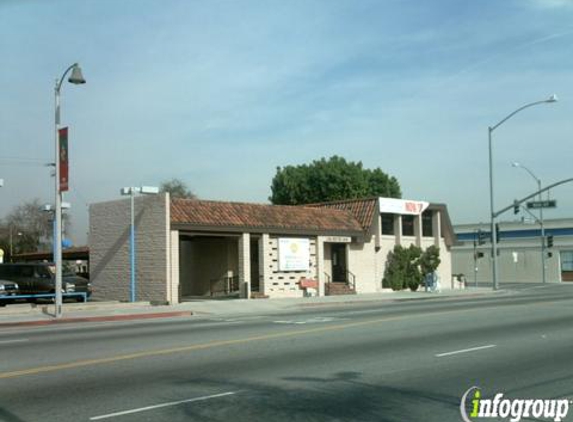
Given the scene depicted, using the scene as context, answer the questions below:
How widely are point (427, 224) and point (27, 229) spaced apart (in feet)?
160

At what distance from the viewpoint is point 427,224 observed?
4591cm

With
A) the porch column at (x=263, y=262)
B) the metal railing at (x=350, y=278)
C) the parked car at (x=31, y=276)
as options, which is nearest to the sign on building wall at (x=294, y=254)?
the porch column at (x=263, y=262)

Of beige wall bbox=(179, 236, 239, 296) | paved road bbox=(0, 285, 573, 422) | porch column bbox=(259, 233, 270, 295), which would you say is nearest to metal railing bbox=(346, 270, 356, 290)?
porch column bbox=(259, 233, 270, 295)

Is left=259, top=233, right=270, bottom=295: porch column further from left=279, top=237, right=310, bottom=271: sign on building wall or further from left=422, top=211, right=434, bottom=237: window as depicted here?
left=422, top=211, right=434, bottom=237: window

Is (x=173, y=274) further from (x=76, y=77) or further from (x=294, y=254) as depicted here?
(x=76, y=77)

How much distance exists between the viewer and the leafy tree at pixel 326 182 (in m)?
65.3

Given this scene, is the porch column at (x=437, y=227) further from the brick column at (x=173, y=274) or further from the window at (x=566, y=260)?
the window at (x=566, y=260)

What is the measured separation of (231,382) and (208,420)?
239cm

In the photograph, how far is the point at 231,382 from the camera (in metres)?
10.2

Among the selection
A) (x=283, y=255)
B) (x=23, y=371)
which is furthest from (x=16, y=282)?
(x=23, y=371)

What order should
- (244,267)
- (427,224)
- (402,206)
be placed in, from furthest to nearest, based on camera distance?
(427,224), (402,206), (244,267)

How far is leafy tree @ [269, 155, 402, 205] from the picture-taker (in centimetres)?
6531

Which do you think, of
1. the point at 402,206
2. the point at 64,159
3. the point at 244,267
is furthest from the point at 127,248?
the point at 402,206

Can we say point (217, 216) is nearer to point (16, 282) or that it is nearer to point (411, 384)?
point (16, 282)
